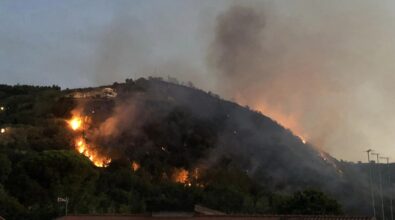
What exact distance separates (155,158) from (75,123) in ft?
87.8

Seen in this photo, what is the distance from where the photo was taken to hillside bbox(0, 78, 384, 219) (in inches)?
3622

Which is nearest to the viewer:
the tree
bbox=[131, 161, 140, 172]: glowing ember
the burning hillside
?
the tree

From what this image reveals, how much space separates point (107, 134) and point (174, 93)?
108 ft

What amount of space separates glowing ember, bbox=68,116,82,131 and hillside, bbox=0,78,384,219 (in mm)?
646

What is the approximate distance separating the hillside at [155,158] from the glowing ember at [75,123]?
646 mm

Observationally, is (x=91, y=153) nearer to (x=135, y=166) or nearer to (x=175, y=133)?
(x=135, y=166)

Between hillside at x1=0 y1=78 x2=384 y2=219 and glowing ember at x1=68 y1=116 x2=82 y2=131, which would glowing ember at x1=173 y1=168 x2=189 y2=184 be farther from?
glowing ember at x1=68 y1=116 x2=82 y2=131

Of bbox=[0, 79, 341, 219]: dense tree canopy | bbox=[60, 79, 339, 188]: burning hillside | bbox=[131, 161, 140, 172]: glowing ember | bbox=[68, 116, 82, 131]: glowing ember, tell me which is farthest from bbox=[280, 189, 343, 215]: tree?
bbox=[68, 116, 82, 131]: glowing ember

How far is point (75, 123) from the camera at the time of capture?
148625 millimetres

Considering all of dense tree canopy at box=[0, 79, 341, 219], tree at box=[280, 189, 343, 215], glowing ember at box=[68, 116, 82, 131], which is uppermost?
glowing ember at box=[68, 116, 82, 131]

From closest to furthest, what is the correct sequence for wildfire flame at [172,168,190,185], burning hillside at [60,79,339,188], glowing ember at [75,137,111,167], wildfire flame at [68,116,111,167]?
wildfire flame at [172,168,190,185], wildfire flame at [68,116,111,167], glowing ember at [75,137,111,167], burning hillside at [60,79,339,188]

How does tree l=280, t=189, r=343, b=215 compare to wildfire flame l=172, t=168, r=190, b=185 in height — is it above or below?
below

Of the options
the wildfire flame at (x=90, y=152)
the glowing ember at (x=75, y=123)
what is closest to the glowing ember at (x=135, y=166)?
the wildfire flame at (x=90, y=152)

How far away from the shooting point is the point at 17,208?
75.3 m
